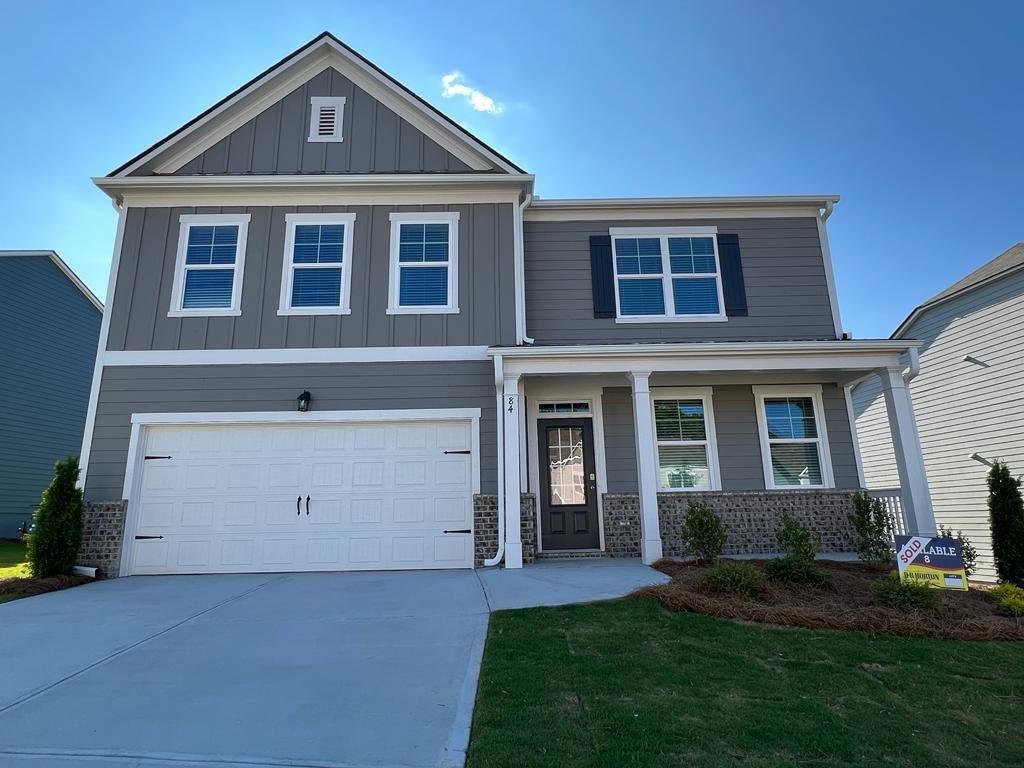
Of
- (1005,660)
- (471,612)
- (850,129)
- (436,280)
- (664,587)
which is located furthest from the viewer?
(850,129)

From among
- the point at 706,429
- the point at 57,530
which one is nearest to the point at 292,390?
the point at 57,530

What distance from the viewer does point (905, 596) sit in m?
4.93

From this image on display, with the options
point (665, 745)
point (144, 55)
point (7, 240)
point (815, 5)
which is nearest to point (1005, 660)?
point (665, 745)

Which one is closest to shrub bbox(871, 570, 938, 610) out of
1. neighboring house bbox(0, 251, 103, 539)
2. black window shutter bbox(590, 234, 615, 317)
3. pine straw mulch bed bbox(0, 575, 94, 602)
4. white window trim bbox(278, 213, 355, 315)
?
Result: black window shutter bbox(590, 234, 615, 317)

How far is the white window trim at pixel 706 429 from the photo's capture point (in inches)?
342

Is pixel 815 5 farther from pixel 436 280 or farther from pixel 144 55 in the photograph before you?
pixel 144 55

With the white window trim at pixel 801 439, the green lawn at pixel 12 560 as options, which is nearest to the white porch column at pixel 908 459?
the white window trim at pixel 801 439

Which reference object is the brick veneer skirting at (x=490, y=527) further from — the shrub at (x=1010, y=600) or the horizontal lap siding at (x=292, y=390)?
the shrub at (x=1010, y=600)

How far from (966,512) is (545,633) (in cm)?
1142

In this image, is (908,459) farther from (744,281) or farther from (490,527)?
(490,527)

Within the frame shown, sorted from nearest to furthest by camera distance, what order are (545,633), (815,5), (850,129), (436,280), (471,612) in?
1. (545,633)
2. (471,612)
3. (436,280)
4. (815,5)
5. (850,129)

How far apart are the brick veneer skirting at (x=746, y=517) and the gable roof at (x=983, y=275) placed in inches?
228

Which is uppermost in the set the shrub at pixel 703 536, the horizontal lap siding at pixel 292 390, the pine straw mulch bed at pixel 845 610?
the horizontal lap siding at pixel 292 390

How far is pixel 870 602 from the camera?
201 inches
